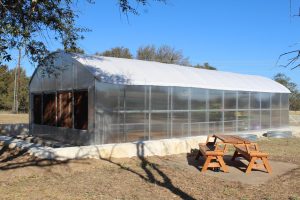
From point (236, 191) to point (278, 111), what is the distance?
57.2 ft

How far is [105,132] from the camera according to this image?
1452cm

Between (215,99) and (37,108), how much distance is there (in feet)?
28.9

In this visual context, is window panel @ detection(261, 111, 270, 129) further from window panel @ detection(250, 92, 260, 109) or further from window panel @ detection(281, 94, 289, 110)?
window panel @ detection(281, 94, 289, 110)

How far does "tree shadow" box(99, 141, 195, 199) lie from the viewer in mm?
8092

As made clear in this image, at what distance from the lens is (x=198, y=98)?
18.8 m

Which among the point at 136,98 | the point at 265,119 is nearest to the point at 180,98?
the point at 136,98

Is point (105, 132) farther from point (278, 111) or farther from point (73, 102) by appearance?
point (278, 111)

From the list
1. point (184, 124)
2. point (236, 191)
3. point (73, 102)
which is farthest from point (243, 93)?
point (236, 191)

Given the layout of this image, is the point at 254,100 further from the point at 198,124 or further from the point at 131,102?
the point at 131,102

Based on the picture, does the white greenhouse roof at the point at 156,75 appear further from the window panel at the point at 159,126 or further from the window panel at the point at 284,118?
the window panel at the point at 284,118

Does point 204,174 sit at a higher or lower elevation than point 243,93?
lower

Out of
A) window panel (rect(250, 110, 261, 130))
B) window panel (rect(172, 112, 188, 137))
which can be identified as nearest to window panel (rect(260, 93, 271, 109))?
window panel (rect(250, 110, 261, 130))

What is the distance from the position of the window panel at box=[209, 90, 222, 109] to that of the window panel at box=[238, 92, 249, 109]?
1908 mm

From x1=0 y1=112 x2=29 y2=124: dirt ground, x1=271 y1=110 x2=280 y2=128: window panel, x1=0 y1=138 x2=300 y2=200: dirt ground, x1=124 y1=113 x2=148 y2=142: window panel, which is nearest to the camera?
x1=0 y1=138 x2=300 y2=200: dirt ground
